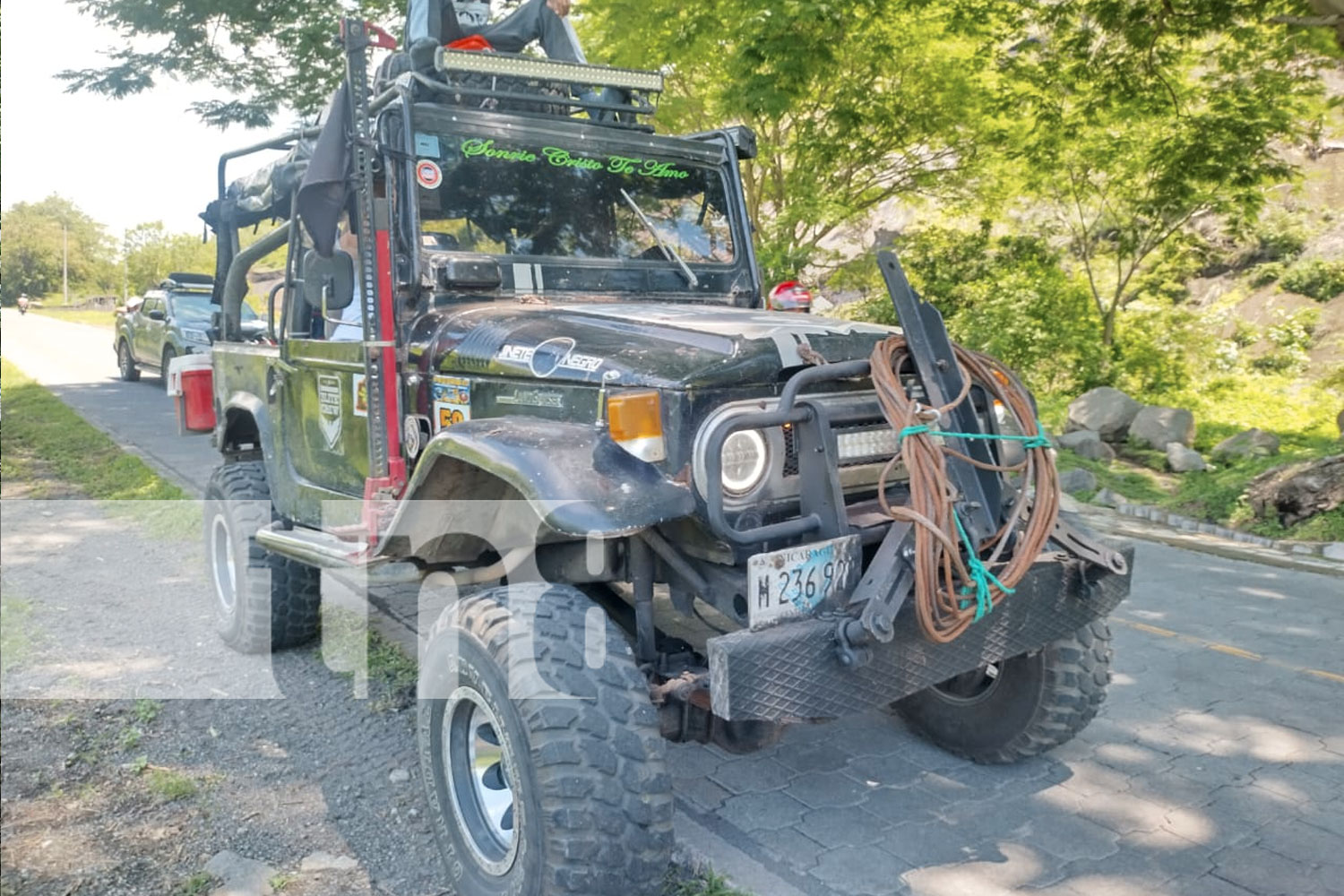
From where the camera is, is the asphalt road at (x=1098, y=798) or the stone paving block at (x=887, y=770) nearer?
the asphalt road at (x=1098, y=798)

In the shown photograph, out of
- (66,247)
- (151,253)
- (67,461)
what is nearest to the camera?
(67,461)

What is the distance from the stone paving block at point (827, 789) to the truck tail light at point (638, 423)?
153 cm

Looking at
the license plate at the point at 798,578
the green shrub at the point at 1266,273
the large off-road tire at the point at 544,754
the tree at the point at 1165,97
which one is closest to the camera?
the large off-road tire at the point at 544,754

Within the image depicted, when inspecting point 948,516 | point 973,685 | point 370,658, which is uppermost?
point 948,516

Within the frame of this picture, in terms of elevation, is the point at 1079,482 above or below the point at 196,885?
above

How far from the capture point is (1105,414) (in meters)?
12.1

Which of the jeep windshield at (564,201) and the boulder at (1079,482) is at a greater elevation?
the jeep windshield at (564,201)

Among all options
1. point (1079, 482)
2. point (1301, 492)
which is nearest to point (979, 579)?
point (1301, 492)

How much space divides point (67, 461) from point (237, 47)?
18.0 ft

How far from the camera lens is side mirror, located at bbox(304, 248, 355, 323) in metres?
4.03

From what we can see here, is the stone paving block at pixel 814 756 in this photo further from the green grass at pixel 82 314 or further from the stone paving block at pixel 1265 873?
the green grass at pixel 82 314

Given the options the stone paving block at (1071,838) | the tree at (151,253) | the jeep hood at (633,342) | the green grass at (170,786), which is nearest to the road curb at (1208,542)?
the stone paving block at (1071,838)

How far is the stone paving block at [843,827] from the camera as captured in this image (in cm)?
350

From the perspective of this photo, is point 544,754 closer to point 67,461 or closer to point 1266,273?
point 67,461
